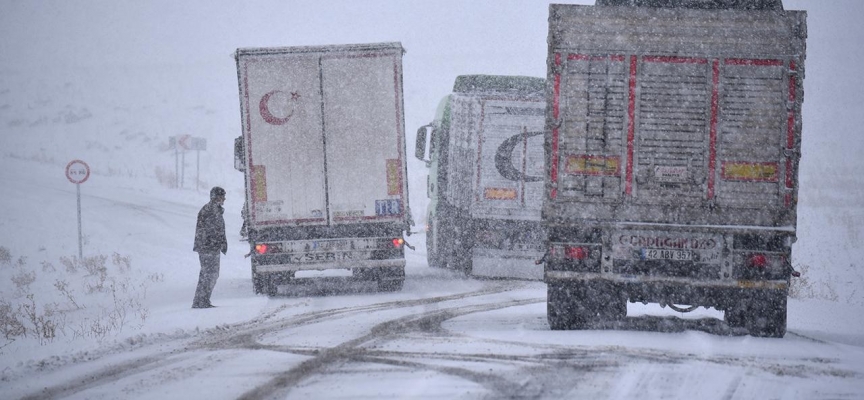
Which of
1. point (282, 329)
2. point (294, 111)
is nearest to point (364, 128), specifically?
point (294, 111)

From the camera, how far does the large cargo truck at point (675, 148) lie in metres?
9.12

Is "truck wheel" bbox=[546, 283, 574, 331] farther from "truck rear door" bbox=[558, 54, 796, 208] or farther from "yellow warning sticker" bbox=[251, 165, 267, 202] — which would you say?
A: "yellow warning sticker" bbox=[251, 165, 267, 202]

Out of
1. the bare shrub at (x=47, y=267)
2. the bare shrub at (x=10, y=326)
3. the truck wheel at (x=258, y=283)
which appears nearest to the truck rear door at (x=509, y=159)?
the truck wheel at (x=258, y=283)

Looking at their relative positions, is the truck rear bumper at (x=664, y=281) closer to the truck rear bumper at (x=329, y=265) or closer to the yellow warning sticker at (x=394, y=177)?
the yellow warning sticker at (x=394, y=177)

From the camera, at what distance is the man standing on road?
12.5 metres

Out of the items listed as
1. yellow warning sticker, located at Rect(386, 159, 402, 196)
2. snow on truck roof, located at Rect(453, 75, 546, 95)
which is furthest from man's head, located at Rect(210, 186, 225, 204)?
snow on truck roof, located at Rect(453, 75, 546, 95)

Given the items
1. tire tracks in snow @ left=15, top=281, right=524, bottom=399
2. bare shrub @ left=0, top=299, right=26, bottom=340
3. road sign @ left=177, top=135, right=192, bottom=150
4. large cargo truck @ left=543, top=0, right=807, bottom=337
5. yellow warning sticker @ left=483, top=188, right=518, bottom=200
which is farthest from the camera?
road sign @ left=177, top=135, right=192, bottom=150

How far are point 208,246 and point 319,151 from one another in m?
2.34

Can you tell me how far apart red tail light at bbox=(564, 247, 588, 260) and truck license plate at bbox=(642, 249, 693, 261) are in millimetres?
605

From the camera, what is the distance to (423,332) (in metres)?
9.64

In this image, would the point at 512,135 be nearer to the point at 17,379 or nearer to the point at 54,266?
the point at 17,379

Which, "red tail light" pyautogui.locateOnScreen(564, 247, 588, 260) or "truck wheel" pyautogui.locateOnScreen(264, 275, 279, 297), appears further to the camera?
"truck wheel" pyautogui.locateOnScreen(264, 275, 279, 297)

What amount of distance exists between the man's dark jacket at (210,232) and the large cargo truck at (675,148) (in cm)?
534

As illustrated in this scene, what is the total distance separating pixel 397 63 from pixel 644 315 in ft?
17.5
